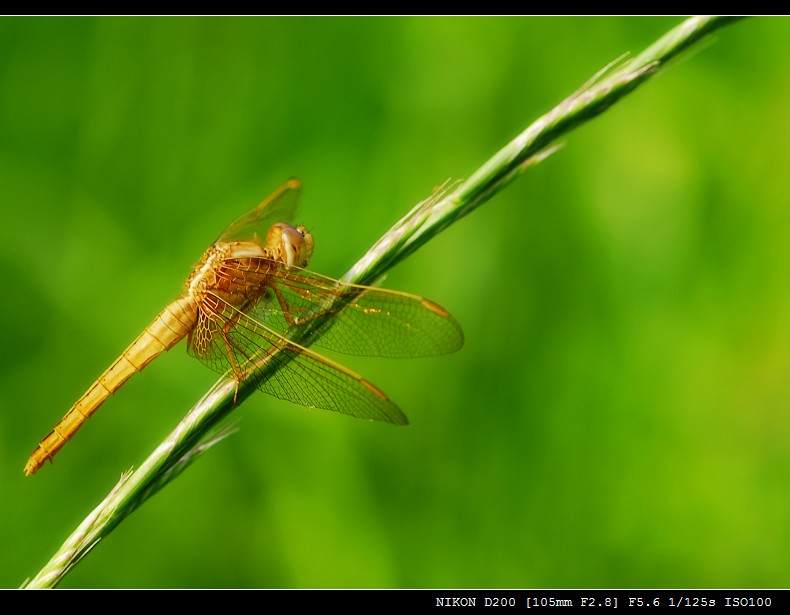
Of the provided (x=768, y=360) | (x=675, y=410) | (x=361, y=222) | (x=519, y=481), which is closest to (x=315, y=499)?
(x=519, y=481)

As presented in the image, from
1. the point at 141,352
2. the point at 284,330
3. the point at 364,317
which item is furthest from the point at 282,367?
the point at 141,352

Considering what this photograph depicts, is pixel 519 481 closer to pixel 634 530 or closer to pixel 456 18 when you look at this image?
pixel 634 530

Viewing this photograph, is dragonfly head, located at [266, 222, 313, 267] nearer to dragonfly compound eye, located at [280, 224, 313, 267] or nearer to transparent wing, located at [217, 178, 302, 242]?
dragonfly compound eye, located at [280, 224, 313, 267]

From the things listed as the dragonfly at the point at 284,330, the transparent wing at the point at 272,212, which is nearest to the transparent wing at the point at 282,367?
the dragonfly at the point at 284,330

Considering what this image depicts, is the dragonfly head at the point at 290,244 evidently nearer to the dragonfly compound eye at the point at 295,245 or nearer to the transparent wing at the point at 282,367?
the dragonfly compound eye at the point at 295,245

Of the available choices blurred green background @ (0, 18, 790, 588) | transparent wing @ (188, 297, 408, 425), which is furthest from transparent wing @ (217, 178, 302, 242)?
transparent wing @ (188, 297, 408, 425)

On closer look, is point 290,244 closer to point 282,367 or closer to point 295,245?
point 295,245
